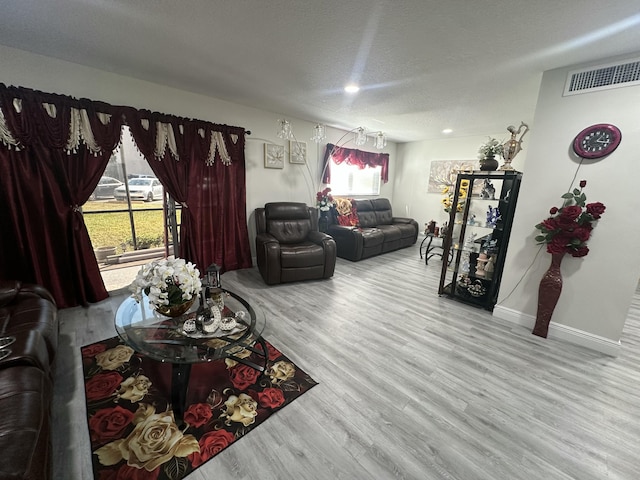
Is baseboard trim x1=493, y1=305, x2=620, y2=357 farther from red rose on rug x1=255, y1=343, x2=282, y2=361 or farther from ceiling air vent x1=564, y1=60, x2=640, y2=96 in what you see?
red rose on rug x1=255, y1=343, x2=282, y2=361

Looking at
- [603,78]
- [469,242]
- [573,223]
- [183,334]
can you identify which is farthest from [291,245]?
[603,78]

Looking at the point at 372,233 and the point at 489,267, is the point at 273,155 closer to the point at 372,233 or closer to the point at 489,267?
the point at 372,233

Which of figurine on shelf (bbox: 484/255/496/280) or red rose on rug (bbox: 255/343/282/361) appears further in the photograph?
figurine on shelf (bbox: 484/255/496/280)

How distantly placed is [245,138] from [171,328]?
9.27ft

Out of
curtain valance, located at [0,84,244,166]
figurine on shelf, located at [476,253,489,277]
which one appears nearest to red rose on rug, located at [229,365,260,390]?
curtain valance, located at [0,84,244,166]

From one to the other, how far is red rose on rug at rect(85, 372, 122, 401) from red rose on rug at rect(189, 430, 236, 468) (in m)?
0.77

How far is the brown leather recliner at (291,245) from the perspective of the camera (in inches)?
129

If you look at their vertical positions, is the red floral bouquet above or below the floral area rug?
above

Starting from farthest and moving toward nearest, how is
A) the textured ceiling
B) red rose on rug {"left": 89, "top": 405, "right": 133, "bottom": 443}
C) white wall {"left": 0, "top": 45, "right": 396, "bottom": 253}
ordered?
white wall {"left": 0, "top": 45, "right": 396, "bottom": 253}
the textured ceiling
red rose on rug {"left": 89, "top": 405, "right": 133, "bottom": 443}

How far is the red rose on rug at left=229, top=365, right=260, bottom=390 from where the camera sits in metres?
1.74

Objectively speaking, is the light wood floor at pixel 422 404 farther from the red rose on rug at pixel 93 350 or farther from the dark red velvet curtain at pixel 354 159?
the dark red velvet curtain at pixel 354 159

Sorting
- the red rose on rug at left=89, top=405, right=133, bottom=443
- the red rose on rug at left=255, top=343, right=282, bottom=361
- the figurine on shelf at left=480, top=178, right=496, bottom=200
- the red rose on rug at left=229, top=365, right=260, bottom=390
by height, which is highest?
the figurine on shelf at left=480, top=178, right=496, bottom=200

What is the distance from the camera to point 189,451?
1308 mm

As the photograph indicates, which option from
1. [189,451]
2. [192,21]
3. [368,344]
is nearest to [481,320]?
[368,344]
